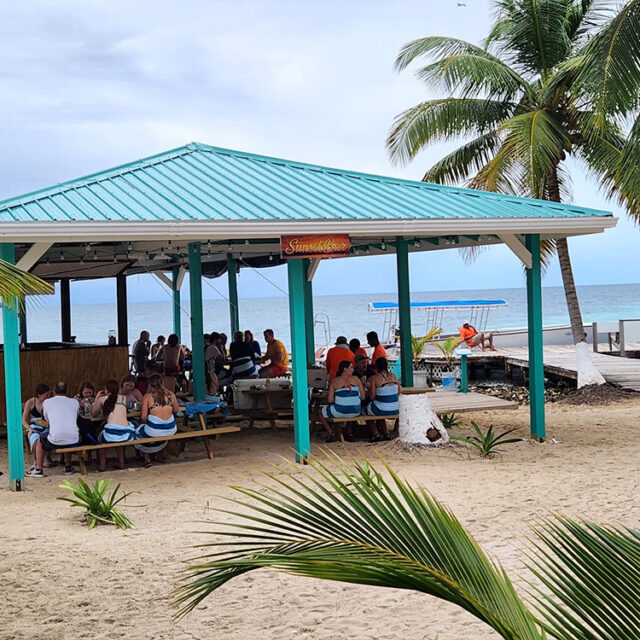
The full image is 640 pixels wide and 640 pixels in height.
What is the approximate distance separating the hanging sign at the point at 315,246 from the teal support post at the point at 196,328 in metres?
2.76

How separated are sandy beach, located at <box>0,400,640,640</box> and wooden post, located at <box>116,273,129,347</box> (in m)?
4.46

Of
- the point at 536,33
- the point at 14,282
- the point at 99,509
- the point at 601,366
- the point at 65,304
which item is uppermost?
the point at 536,33

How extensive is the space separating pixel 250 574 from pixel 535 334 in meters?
6.34

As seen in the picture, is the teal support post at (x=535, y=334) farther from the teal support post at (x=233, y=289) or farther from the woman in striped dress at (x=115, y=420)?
the teal support post at (x=233, y=289)

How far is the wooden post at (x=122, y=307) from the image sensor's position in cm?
1583

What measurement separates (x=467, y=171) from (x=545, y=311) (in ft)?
268

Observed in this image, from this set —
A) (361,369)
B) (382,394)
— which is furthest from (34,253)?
(361,369)

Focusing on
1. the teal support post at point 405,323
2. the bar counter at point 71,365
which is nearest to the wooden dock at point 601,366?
the teal support post at point 405,323

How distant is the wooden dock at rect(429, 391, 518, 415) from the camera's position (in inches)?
520

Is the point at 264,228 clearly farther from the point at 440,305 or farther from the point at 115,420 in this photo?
the point at 440,305

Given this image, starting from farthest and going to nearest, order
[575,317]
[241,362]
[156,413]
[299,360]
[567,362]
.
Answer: [567,362]
[575,317]
[241,362]
[156,413]
[299,360]

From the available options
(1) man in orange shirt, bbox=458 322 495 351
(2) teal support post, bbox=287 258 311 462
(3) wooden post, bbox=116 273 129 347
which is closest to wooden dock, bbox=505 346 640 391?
(1) man in orange shirt, bbox=458 322 495 351

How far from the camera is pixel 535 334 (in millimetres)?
11203

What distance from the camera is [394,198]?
35.8 ft
